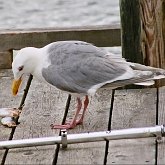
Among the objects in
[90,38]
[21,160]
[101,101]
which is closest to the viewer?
[21,160]

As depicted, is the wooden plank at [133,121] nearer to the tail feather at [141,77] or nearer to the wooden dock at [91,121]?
the wooden dock at [91,121]

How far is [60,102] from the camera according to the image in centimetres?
569

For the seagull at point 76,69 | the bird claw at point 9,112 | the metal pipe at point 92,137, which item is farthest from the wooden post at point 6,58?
the metal pipe at point 92,137

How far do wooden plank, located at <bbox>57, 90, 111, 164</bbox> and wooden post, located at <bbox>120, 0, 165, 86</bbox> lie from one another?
1.24ft

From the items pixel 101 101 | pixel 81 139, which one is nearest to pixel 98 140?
pixel 81 139

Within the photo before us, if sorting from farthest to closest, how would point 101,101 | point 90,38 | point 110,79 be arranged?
point 90,38 → point 101,101 → point 110,79

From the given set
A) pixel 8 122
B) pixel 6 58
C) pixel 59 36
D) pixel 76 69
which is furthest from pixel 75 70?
pixel 6 58

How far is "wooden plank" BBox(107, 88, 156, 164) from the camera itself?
4.69 meters

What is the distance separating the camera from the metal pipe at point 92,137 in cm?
480

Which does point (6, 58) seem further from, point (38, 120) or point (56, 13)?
point (56, 13)

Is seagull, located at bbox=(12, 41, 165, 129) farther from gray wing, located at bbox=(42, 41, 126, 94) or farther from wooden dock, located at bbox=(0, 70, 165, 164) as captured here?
wooden dock, located at bbox=(0, 70, 165, 164)

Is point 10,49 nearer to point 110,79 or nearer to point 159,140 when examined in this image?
point 110,79

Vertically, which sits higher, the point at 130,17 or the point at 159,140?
the point at 130,17

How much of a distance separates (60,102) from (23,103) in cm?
28
